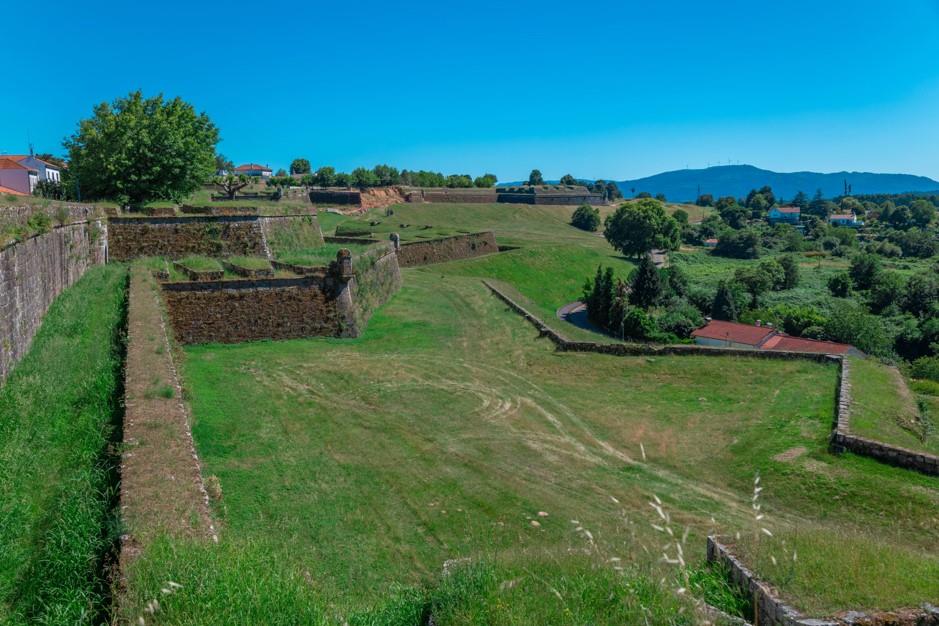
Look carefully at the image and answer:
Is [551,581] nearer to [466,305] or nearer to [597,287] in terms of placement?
[466,305]

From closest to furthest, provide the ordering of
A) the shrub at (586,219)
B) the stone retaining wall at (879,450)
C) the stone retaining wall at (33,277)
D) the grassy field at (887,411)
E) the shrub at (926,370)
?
the stone retaining wall at (33,277) < the stone retaining wall at (879,450) < the grassy field at (887,411) < the shrub at (926,370) < the shrub at (586,219)

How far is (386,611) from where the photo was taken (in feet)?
20.0

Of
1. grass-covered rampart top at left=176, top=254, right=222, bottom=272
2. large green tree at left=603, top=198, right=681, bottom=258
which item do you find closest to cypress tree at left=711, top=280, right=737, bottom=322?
large green tree at left=603, top=198, right=681, bottom=258

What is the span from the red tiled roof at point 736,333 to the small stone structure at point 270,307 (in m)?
23.0

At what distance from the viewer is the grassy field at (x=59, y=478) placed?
520 cm

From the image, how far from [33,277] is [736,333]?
34313 mm

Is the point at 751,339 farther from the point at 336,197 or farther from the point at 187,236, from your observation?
the point at 336,197

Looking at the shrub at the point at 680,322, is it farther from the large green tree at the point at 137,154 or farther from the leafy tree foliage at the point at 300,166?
the leafy tree foliage at the point at 300,166

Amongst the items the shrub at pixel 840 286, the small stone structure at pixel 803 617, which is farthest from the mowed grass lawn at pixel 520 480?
the shrub at pixel 840 286

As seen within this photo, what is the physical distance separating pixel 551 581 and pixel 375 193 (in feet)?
256

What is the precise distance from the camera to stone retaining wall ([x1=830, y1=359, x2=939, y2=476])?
11.2m

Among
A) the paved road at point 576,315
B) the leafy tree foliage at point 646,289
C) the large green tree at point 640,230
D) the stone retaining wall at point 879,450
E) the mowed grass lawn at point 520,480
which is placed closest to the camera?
the mowed grass lawn at point 520,480

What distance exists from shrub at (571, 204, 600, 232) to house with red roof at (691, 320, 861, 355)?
163 feet

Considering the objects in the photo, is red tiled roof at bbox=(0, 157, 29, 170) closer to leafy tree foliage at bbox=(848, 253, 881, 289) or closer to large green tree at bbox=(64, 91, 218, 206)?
large green tree at bbox=(64, 91, 218, 206)
